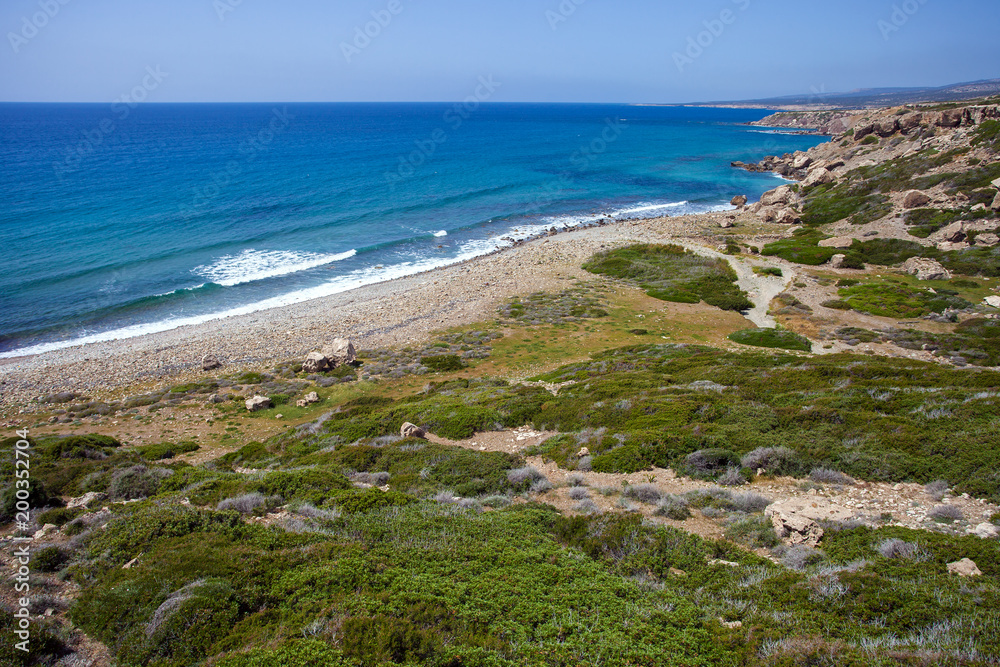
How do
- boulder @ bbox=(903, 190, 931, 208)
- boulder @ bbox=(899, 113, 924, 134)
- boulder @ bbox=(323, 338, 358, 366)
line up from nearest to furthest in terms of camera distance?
boulder @ bbox=(323, 338, 358, 366)
boulder @ bbox=(903, 190, 931, 208)
boulder @ bbox=(899, 113, 924, 134)

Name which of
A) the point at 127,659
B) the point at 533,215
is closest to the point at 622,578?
the point at 127,659

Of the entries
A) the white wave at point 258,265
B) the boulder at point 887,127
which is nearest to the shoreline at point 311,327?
the white wave at point 258,265

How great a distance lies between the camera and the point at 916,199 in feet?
150

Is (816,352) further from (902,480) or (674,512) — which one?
(674,512)

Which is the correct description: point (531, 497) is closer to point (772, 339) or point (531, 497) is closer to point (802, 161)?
point (772, 339)

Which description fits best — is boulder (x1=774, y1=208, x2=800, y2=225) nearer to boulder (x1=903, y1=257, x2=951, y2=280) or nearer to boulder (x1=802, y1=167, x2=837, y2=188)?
boulder (x1=802, y1=167, x2=837, y2=188)

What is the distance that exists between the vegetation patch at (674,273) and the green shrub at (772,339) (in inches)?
230

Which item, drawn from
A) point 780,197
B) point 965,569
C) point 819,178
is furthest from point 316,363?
point 819,178

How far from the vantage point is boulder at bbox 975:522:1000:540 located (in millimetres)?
7855

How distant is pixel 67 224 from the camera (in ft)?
162

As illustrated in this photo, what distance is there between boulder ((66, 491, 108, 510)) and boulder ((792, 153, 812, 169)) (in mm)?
107547

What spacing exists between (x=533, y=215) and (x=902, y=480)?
5836cm

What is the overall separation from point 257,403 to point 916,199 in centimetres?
5970

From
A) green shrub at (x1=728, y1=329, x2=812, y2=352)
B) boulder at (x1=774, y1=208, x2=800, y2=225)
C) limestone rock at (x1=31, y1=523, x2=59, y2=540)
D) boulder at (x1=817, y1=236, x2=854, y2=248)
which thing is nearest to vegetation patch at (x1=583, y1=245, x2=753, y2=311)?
green shrub at (x1=728, y1=329, x2=812, y2=352)
